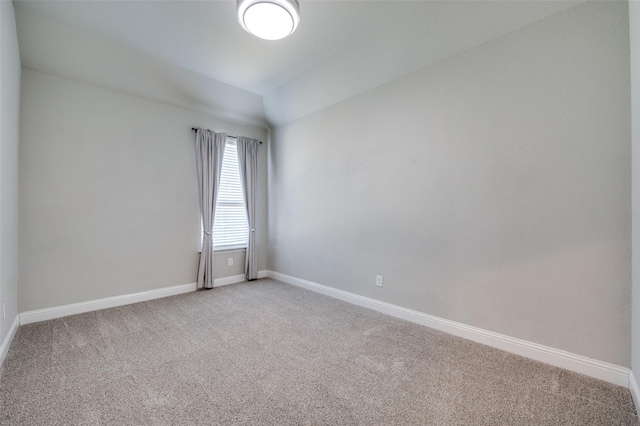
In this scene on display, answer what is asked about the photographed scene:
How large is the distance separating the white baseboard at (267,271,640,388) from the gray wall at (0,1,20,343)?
128 inches

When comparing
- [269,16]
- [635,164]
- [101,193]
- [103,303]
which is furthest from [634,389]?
[101,193]

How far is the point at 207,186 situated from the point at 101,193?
4.03 feet

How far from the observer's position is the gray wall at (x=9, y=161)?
83.7 inches

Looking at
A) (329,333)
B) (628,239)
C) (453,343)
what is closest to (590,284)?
(628,239)

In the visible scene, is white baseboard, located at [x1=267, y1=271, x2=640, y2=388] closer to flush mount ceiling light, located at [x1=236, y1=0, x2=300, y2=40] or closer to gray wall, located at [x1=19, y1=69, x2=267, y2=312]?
gray wall, located at [x1=19, y1=69, x2=267, y2=312]

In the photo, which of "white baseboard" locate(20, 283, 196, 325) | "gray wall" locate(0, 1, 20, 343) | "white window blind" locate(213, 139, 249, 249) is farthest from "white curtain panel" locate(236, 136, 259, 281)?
"gray wall" locate(0, 1, 20, 343)

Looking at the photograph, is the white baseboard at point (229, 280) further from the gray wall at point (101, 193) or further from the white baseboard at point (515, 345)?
the white baseboard at point (515, 345)

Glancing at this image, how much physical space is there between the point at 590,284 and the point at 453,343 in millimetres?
1086

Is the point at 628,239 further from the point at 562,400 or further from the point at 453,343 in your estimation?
the point at 453,343

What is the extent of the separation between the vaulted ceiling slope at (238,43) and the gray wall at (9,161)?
0.39 meters

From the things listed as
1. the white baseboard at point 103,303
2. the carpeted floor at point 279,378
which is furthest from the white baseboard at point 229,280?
the carpeted floor at point 279,378

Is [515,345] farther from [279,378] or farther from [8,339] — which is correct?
[8,339]

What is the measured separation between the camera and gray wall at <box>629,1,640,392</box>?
1.69m

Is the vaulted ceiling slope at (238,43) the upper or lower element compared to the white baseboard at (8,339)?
upper
